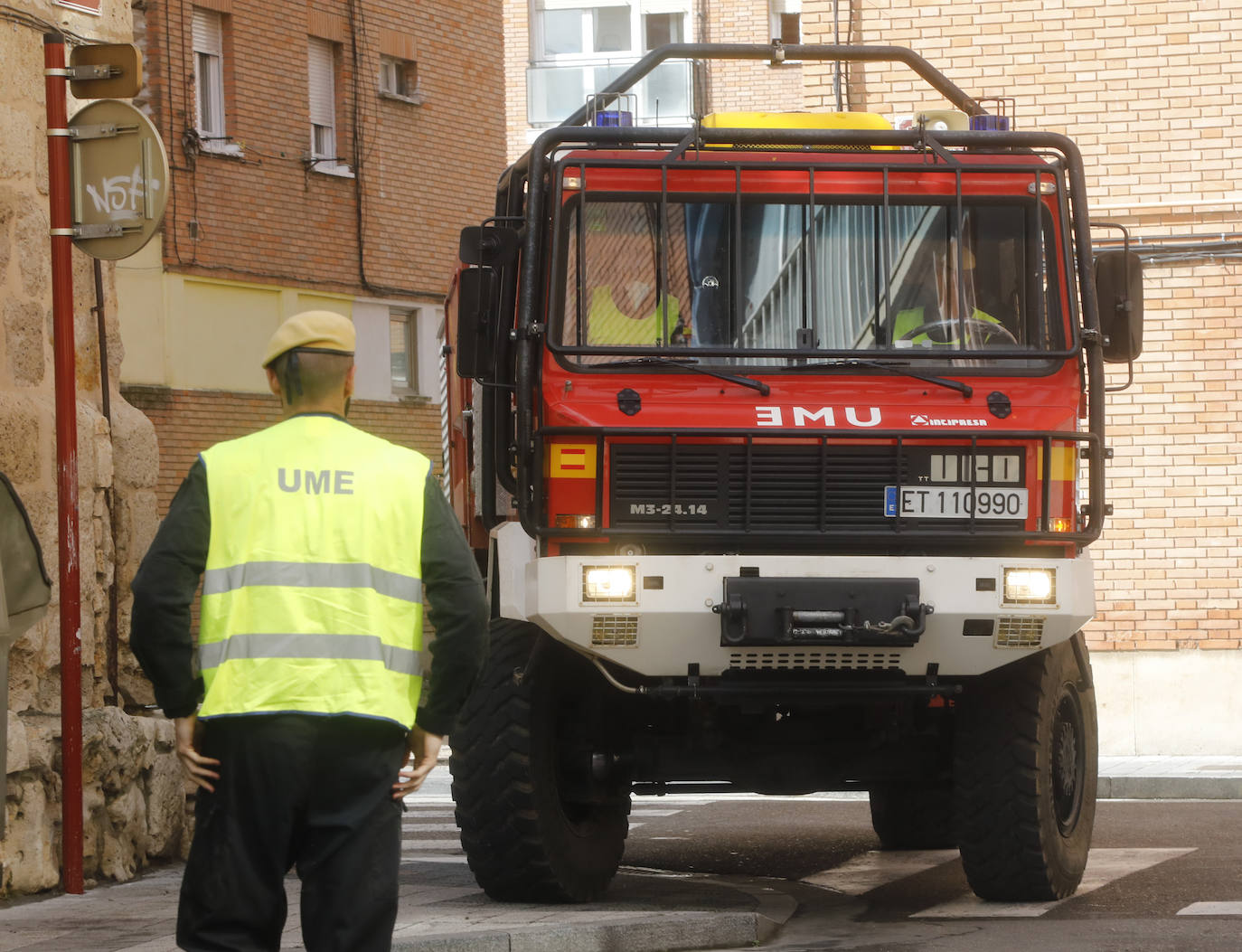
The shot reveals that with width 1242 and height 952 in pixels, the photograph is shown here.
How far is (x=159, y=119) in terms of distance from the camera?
2319 centimetres

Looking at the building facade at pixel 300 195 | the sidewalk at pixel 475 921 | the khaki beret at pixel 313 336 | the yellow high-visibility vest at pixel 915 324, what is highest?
the building facade at pixel 300 195

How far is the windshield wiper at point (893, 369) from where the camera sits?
8.03 m

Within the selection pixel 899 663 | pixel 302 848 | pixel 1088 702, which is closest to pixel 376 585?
pixel 302 848

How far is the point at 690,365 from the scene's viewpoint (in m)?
8.02

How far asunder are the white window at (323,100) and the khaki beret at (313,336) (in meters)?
21.3

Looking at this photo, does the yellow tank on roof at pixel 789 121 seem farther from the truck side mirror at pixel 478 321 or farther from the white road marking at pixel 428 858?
the white road marking at pixel 428 858

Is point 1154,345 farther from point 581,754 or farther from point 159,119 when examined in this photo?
point 159,119

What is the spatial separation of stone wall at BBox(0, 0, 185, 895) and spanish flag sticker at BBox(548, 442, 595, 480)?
80.5 inches

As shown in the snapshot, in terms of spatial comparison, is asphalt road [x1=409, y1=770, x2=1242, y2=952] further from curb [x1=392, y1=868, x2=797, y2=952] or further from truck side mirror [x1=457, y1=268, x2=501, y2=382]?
truck side mirror [x1=457, y1=268, x2=501, y2=382]

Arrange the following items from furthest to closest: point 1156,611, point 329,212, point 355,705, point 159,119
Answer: point 329,212, point 159,119, point 1156,611, point 355,705

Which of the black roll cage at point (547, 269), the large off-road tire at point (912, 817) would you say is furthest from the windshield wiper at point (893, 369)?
the large off-road tire at point (912, 817)

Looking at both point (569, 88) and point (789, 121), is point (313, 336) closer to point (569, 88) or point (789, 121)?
point (789, 121)

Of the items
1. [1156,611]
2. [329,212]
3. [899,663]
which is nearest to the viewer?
[899,663]

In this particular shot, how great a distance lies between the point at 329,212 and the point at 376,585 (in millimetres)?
21555
